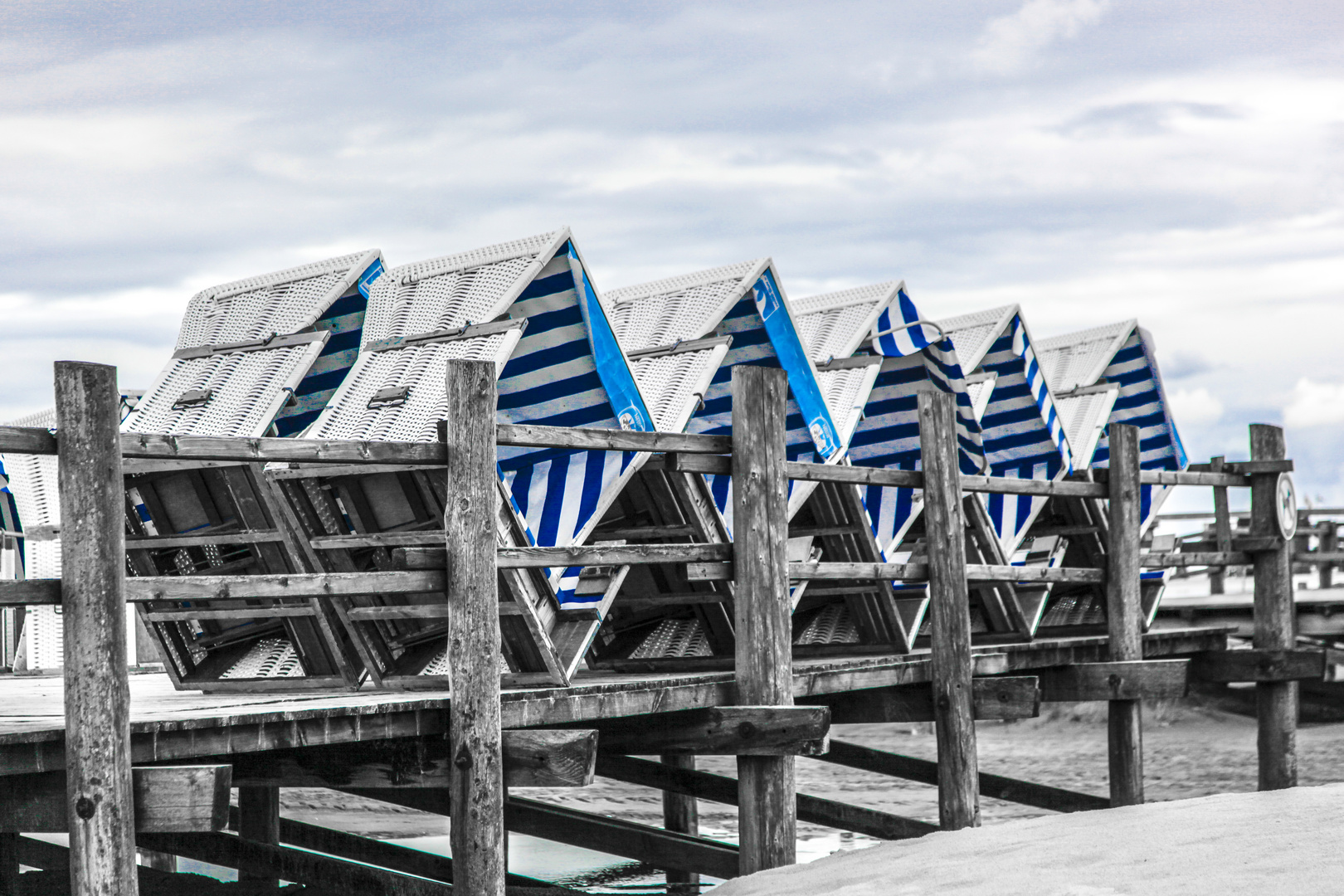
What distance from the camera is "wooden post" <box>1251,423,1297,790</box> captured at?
10.6 meters

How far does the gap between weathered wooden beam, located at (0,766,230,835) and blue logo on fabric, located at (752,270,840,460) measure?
4.83 meters

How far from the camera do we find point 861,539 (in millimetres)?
8898

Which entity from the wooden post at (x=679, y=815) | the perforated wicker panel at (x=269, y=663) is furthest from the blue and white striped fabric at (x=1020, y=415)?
the perforated wicker panel at (x=269, y=663)

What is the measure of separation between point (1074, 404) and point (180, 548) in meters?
7.56

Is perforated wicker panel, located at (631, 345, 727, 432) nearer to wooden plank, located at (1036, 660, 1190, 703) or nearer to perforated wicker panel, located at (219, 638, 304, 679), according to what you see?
perforated wicker panel, located at (219, 638, 304, 679)

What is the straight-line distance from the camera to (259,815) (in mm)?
8805

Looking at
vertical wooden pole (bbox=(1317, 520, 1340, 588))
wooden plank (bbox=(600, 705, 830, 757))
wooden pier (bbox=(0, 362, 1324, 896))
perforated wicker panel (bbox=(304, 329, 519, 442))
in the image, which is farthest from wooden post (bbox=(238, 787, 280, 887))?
vertical wooden pole (bbox=(1317, 520, 1340, 588))

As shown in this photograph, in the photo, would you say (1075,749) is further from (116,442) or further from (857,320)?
(116,442)

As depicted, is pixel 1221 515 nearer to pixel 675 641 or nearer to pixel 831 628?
pixel 831 628

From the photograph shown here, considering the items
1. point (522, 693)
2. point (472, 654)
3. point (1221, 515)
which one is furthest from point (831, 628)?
point (472, 654)

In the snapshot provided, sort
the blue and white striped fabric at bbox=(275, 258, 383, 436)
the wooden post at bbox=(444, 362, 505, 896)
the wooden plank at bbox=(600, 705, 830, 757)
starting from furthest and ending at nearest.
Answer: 1. the blue and white striped fabric at bbox=(275, 258, 383, 436)
2. the wooden plank at bbox=(600, 705, 830, 757)
3. the wooden post at bbox=(444, 362, 505, 896)

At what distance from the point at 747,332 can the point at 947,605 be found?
194 cm

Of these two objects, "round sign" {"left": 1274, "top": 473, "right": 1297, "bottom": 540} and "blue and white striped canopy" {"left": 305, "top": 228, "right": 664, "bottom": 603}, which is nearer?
"blue and white striped canopy" {"left": 305, "top": 228, "right": 664, "bottom": 603}

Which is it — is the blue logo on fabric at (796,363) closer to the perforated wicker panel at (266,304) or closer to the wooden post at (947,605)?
the wooden post at (947,605)
